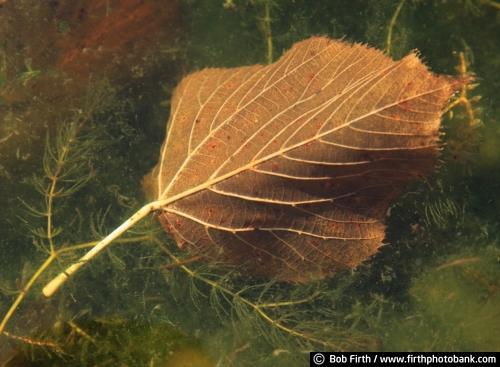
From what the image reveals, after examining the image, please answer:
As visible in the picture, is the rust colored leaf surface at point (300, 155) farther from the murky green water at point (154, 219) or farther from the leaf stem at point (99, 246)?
the murky green water at point (154, 219)

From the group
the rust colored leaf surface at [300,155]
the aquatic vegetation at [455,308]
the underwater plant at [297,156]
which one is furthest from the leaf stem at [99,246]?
the aquatic vegetation at [455,308]

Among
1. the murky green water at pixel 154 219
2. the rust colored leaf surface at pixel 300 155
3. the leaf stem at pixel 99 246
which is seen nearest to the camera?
the rust colored leaf surface at pixel 300 155

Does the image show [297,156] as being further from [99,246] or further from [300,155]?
[99,246]

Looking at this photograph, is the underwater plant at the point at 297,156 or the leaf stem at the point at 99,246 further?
the leaf stem at the point at 99,246

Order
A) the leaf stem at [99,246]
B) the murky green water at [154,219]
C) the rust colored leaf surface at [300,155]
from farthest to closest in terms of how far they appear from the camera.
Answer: the murky green water at [154,219] < the leaf stem at [99,246] < the rust colored leaf surface at [300,155]

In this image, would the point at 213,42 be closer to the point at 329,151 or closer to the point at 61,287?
the point at 329,151

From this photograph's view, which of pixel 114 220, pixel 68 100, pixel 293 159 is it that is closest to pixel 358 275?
pixel 293 159
